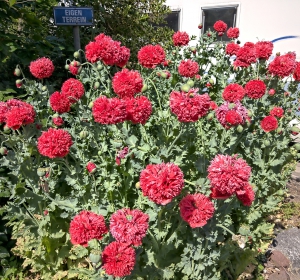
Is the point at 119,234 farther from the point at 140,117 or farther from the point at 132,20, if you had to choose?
the point at 132,20

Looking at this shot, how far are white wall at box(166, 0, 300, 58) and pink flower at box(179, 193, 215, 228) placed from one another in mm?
5503

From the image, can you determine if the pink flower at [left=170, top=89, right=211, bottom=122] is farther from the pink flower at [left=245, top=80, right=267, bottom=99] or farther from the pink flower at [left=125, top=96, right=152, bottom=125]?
the pink flower at [left=245, top=80, right=267, bottom=99]

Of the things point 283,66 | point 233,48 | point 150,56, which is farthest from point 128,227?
point 233,48

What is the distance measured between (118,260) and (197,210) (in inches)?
17.6

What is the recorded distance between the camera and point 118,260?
1269 millimetres

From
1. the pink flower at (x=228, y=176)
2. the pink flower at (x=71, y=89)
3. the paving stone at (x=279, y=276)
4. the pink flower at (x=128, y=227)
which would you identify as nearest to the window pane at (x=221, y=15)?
the pink flower at (x=71, y=89)

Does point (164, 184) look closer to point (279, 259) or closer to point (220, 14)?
point (279, 259)

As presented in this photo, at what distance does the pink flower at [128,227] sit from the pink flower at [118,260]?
3 cm

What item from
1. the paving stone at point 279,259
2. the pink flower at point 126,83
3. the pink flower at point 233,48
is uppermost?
the pink flower at point 233,48

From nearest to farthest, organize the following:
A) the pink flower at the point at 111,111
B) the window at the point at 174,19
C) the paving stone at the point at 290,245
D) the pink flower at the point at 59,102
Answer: the pink flower at the point at 111,111
the pink flower at the point at 59,102
the paving stone at the point at 290,245
the window at the point at 174,19

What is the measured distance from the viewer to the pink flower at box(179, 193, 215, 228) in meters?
1.44

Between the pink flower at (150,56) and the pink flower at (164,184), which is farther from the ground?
the pink flower at (150,56)

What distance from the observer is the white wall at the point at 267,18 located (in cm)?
605

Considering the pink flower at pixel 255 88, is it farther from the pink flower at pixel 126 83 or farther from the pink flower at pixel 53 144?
the pink flower at pixel 53 144
